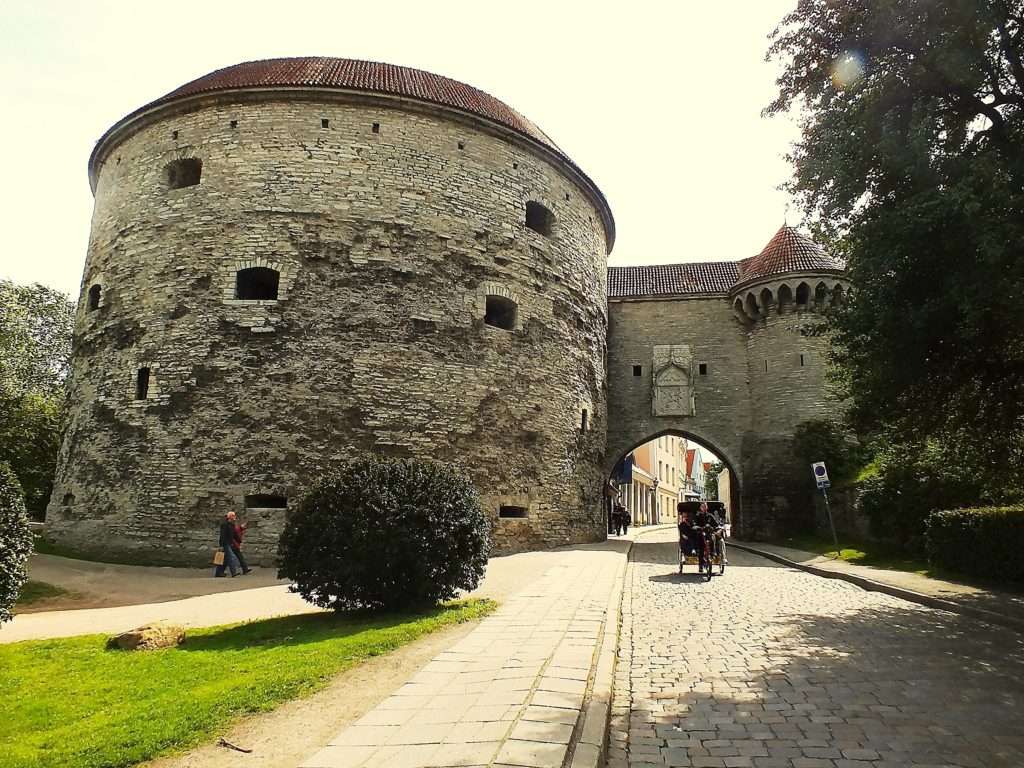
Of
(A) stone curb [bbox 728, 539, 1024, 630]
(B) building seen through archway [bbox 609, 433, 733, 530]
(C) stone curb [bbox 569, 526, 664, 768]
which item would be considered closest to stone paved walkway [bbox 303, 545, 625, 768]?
(C) stone curb [bbox 569, 526, 664, 768]

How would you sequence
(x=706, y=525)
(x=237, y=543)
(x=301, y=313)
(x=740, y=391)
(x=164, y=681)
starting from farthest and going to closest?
1. (x=740, y=391)
2. (x=301, y=313)
3. (x=237, y=543)
4. (x=706, y=525)
5. (x=164, y=681)

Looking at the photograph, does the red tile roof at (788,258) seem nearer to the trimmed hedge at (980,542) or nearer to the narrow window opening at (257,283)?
the trimmed hedge at (980,542)

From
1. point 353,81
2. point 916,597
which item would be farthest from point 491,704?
point 353,81

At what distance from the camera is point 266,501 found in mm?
13148

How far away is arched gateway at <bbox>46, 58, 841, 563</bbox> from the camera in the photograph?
13.3m

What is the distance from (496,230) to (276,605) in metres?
10.6

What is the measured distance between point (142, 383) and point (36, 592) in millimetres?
5609

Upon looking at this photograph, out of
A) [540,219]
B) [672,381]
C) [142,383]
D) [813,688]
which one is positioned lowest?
[813,688]

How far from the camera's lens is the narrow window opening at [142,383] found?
45.3ft

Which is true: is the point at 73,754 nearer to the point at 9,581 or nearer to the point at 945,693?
the point at 9,581

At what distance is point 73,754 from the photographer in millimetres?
3305

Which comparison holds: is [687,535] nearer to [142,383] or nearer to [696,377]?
[142,383]

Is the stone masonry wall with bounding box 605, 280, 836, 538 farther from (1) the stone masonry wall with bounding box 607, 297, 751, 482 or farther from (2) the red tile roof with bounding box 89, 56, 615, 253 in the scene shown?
(2) the red tile roof with bounding box 89, 56, 615, 253

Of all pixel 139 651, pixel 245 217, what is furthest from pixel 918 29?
pixel 245 217
